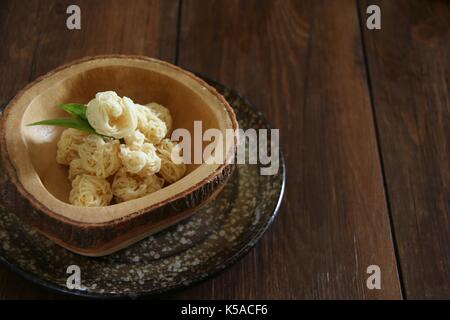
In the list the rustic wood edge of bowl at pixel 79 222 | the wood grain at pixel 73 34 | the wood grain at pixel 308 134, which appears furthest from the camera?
the wood grain at pixel 73 34

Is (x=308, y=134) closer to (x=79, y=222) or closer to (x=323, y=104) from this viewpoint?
(x=323, y=104)

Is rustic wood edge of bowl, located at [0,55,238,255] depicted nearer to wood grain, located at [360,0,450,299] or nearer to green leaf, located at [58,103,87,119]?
green leaf, located at [58,103,87,119]

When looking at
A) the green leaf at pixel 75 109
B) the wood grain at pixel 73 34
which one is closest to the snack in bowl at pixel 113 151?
the green leaf at pixel 75 109

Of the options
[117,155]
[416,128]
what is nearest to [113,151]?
[117,155]

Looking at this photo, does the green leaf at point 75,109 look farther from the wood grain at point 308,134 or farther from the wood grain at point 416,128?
the wood grain at point 416,128
